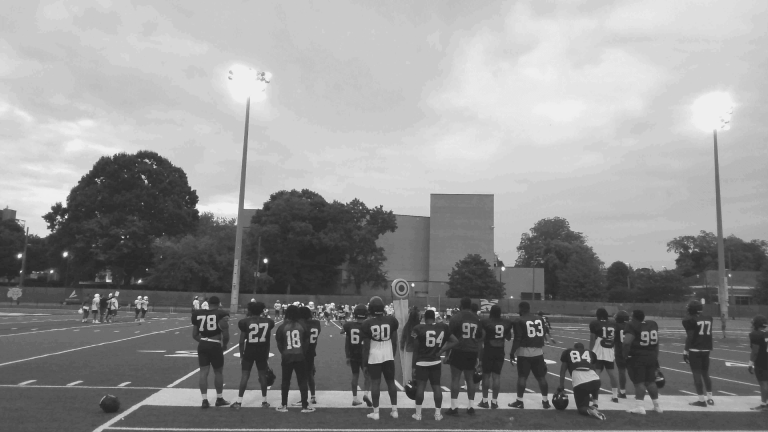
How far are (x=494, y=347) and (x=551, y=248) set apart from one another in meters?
103

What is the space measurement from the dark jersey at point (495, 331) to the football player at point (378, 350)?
190 centimetres

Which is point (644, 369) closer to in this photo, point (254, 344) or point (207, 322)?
point (254, 344)

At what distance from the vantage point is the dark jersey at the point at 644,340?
970 cm

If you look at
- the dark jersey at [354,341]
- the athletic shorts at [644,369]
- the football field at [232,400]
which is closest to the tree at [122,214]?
the football field at [232,400]

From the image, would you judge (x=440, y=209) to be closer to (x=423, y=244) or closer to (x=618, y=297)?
(x=423, y=244)

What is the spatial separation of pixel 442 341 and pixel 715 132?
3520cm

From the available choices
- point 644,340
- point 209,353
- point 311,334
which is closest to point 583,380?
point 644,340

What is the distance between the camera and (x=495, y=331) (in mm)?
9766

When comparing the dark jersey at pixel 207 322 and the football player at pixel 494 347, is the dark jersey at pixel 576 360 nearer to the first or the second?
the football player at pixel 494 347

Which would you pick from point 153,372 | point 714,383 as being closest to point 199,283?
point 153,372

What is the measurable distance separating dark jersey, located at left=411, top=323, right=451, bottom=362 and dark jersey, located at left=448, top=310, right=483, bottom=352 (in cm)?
50

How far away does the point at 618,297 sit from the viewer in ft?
293

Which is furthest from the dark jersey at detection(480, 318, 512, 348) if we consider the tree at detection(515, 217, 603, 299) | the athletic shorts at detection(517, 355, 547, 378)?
the tree at detection(515, 217, 603, 299)

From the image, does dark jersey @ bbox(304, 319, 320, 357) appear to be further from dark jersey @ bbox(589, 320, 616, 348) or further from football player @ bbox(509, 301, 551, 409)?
dark jersey @ bbox(589, 320, 616, 348)
